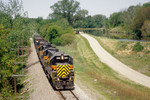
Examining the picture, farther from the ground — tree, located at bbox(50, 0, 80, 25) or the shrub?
tree, located at bbox(50, 0, 80, 25)

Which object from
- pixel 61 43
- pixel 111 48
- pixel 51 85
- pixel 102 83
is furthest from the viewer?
pixel 61 43

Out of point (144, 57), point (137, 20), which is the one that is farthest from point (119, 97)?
point (137, 20)

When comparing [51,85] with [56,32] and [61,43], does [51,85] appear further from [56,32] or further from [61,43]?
[56,32]

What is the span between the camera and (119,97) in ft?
57.6

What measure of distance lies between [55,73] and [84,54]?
1119 inches

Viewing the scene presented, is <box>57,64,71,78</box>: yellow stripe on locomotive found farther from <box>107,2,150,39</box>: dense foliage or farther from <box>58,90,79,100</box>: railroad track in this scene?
<box>107,2,150,39</box>: dense foliage

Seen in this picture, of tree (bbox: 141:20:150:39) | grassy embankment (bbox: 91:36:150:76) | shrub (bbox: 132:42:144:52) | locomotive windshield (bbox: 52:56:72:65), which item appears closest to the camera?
locomotive windshield (bbox: 52:56:72:65)

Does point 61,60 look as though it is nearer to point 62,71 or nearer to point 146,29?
point 62,71

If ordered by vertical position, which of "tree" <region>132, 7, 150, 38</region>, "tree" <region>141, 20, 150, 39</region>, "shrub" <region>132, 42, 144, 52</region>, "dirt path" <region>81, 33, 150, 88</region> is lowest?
"dirt path" <region>81, 33, 150, 88</region>

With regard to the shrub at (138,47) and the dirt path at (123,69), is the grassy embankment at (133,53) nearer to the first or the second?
the shrub at (138,47)

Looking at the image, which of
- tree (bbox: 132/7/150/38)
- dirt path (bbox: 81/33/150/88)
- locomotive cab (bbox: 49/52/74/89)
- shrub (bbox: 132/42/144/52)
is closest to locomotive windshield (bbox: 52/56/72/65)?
locomotive cab (bbox: 49/52/74/89)

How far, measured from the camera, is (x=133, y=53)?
45.3 m

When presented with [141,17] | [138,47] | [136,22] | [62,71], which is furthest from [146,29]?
[62,71]

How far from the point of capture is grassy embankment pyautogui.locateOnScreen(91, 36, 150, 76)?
119 feet
